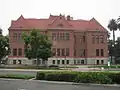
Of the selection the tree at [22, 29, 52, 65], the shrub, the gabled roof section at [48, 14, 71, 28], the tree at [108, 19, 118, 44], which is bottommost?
the shrub

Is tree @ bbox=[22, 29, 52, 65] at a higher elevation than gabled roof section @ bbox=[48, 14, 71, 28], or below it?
below

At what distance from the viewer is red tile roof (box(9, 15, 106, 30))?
282 ft

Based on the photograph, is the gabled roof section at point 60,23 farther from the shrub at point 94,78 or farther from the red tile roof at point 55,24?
the shrub at point 94,78

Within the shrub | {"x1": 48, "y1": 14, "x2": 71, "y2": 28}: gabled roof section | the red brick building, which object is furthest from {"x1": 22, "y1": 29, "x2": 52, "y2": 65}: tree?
the shrub

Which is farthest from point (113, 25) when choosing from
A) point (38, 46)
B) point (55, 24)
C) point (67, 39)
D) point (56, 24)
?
point (38, 46)

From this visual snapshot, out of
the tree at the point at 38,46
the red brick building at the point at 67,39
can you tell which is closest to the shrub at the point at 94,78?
the tree at the point at 38,46

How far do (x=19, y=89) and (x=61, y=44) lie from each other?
221 feet

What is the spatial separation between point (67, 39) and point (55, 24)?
A: 541cm

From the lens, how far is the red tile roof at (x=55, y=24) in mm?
86062

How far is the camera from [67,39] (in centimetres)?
8619

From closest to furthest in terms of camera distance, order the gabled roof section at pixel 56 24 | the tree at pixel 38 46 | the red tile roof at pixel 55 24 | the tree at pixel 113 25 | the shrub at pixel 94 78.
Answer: the shrub at pixel 94 78
the tree at pixel 38 46
the gabled roof section at pixel 56 24
the red tile roof at pixel 55 24
the tree at pixel 113 25

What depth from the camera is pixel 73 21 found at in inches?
3644

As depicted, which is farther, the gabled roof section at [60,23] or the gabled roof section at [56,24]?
the gabled roof section at [56,24]

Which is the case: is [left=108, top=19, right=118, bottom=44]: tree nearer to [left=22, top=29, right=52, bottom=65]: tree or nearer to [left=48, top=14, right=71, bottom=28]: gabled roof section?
[left=48, top=14, right=71, bottom=28]: gabled roof section
